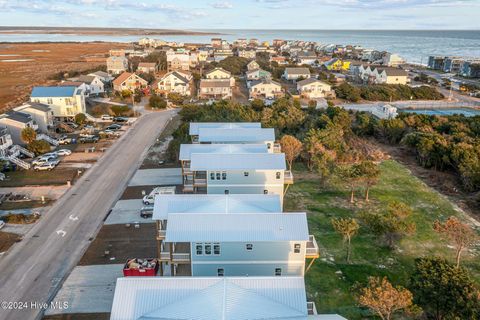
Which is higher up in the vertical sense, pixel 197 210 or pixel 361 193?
pixel 197 210

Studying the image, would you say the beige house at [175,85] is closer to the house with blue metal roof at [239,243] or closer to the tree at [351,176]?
the tree at [351,176]

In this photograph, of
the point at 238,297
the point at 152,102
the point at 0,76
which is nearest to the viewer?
the point at 238,297

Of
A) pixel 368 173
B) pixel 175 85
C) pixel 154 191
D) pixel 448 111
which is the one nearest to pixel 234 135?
pixel 154 191

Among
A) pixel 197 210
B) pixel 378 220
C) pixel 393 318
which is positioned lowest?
pixel 393 318

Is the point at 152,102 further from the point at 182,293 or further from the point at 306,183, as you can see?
the point at 182,293

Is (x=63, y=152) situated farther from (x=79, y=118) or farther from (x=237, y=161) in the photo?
(x=237, y=161)

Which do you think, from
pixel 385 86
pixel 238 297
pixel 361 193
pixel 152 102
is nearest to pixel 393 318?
pixel 238 297
